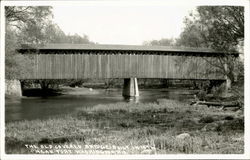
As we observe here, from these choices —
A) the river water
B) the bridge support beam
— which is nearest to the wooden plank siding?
the river water

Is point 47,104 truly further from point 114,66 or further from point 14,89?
point 114,66

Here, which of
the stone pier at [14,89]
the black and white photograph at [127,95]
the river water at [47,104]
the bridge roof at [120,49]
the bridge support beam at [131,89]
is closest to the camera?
the black and white photograph at [127,95]

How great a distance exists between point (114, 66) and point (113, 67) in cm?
9

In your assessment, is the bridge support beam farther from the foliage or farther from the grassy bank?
the grassy bank

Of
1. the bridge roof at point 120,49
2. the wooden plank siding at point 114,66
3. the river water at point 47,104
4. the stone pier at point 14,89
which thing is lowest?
the river water at point 47,104

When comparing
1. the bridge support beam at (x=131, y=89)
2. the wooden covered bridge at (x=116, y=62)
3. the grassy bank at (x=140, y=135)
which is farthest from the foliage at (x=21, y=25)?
the bridge support beam at (x=131, y=89)

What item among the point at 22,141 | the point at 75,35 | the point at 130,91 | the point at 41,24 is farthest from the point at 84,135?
the point at 75,35

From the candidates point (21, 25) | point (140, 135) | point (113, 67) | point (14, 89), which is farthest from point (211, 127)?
point (14, 89)

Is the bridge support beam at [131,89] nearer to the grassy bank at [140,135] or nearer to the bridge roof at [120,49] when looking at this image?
the bridge roof at [120,49]

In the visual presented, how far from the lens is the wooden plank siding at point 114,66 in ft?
63.3

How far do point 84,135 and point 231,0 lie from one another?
4.15 m

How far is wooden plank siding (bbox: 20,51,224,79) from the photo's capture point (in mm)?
19297

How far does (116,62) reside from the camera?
66.6 ft

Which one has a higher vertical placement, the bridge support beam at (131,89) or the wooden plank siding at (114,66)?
the wooden plank siding at (114,66)
